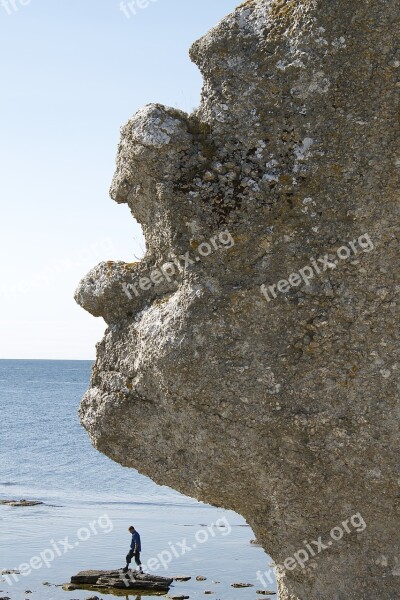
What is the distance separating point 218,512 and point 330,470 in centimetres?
3540

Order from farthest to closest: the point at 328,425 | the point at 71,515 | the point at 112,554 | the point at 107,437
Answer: the point at 71,515, the point at 112,554, the point at 107,437, the point at 328,425

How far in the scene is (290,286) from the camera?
5.96 meters

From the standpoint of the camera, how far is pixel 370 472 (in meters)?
5.88

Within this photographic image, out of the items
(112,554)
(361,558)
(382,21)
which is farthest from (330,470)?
(112,554)

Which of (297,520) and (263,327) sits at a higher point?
(263,327)

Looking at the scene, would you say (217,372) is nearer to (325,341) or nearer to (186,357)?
(186,357)

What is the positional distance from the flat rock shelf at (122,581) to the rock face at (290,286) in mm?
19393

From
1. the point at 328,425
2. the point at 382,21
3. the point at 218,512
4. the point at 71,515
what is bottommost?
the point at 218,512

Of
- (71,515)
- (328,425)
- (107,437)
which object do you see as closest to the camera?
(328,425)

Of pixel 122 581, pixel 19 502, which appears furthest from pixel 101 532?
pixel 122 581

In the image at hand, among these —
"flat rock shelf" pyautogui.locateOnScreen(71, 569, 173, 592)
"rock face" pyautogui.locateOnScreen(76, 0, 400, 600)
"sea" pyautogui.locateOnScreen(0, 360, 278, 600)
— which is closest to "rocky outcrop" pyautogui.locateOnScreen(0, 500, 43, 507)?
"sea" pyautogui.locateOnScreen(0, 360, 278, 600)

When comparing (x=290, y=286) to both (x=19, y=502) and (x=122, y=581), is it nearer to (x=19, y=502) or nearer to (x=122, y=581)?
(x=122, y=581)

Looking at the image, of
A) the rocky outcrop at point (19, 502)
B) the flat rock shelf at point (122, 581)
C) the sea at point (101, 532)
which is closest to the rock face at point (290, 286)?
the sea at point (101, 532)

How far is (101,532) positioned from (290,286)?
30295 mm
